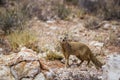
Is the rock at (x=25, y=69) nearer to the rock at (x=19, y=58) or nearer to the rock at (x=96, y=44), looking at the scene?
the rock at (x=19, y=58)

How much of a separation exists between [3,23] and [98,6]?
3543mm

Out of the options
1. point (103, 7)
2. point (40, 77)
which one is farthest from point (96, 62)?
point (103, 7)

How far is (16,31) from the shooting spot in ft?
29.5

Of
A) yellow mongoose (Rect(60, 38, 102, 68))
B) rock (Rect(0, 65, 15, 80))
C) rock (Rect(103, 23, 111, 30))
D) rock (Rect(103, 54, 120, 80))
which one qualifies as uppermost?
rock (Rect(103, 54, 120, 80))

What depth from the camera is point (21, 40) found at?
8.34 metres

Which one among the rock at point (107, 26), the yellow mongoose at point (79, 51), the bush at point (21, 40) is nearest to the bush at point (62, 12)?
the rock at point (107, 26)

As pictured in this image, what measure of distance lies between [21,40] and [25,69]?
7.20 ft

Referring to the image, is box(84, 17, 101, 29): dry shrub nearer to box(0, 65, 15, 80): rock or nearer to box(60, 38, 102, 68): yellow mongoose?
box(60, 38, 102, 68): yellow mongoose

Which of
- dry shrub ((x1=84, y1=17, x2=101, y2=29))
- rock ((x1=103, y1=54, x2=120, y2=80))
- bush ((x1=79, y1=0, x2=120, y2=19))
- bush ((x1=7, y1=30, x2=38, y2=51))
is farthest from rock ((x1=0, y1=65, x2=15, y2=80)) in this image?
bush ((x1=79, y1=0, x2=120, y2=19))

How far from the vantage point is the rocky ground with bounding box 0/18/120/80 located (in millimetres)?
6215

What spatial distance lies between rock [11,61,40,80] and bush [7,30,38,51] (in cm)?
186

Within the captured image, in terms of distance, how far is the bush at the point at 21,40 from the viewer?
8.23 metres

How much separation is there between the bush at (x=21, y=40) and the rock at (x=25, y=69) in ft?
6.11

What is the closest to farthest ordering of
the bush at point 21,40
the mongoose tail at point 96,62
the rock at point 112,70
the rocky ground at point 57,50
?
1. the rock at point 112,70
2. the rocky ground at point 57,50
3. the mongoose tail at point 96,62
4. the bush at point 21,40
